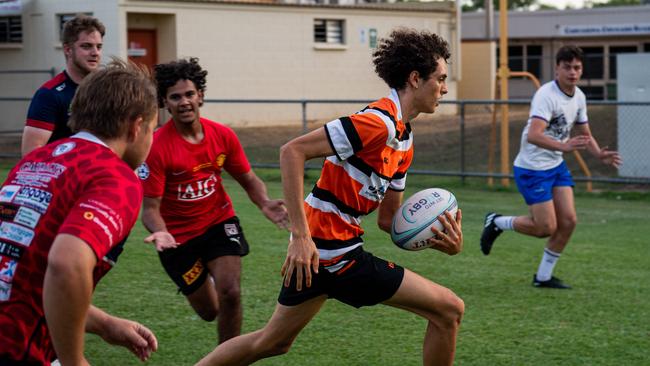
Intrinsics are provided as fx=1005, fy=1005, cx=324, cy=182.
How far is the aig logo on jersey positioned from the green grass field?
1.00 m

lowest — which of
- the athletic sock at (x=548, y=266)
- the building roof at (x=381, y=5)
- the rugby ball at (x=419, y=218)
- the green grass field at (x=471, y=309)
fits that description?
the green grass field at (x=471, y=309)

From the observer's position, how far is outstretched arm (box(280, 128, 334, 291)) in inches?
177

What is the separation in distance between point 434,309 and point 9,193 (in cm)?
232

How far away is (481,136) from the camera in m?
22.1

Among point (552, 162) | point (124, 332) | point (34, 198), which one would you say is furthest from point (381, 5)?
point (34, 198)

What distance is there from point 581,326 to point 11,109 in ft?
67.9

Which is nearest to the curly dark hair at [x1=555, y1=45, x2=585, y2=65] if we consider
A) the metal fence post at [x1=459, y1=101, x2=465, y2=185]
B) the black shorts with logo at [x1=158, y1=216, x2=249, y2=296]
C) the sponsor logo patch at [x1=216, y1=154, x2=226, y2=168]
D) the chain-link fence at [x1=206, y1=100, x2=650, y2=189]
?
the sponsor logo patch at [x1=216, y1=154, x2=226, y2=168]

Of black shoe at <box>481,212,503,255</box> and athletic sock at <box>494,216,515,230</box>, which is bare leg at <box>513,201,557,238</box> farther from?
black shoe at <box>481,212,503,255</box>

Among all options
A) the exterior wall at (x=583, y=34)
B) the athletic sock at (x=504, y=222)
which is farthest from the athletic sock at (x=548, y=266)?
the exterior wall at (x=583, y=34)

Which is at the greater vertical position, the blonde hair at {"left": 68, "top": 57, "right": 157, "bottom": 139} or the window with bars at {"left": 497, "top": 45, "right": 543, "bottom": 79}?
the window with bars at {"left": 497, "top": 45, "right": 543, "bottom": 79}

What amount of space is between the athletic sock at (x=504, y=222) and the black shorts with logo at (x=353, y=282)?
4.54 meters

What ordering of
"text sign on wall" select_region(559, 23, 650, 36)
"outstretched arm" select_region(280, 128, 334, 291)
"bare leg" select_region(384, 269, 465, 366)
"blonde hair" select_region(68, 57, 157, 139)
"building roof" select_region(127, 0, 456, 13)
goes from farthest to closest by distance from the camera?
"text sign on wall" select_region(559, 23, 650, 36)
"building roof" select_region(127, 0, 456, 13)
"bare leg" select_region(384, 269, 465, 366)
"outstretched arm" select_region(280, 128, 334, 291)
"blonde hair" select_region(68, 57, 157, 139)

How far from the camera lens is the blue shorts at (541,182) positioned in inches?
341

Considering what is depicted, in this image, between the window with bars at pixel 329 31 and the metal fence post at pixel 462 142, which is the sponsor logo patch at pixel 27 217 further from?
the window with bars at pixel 329 31
